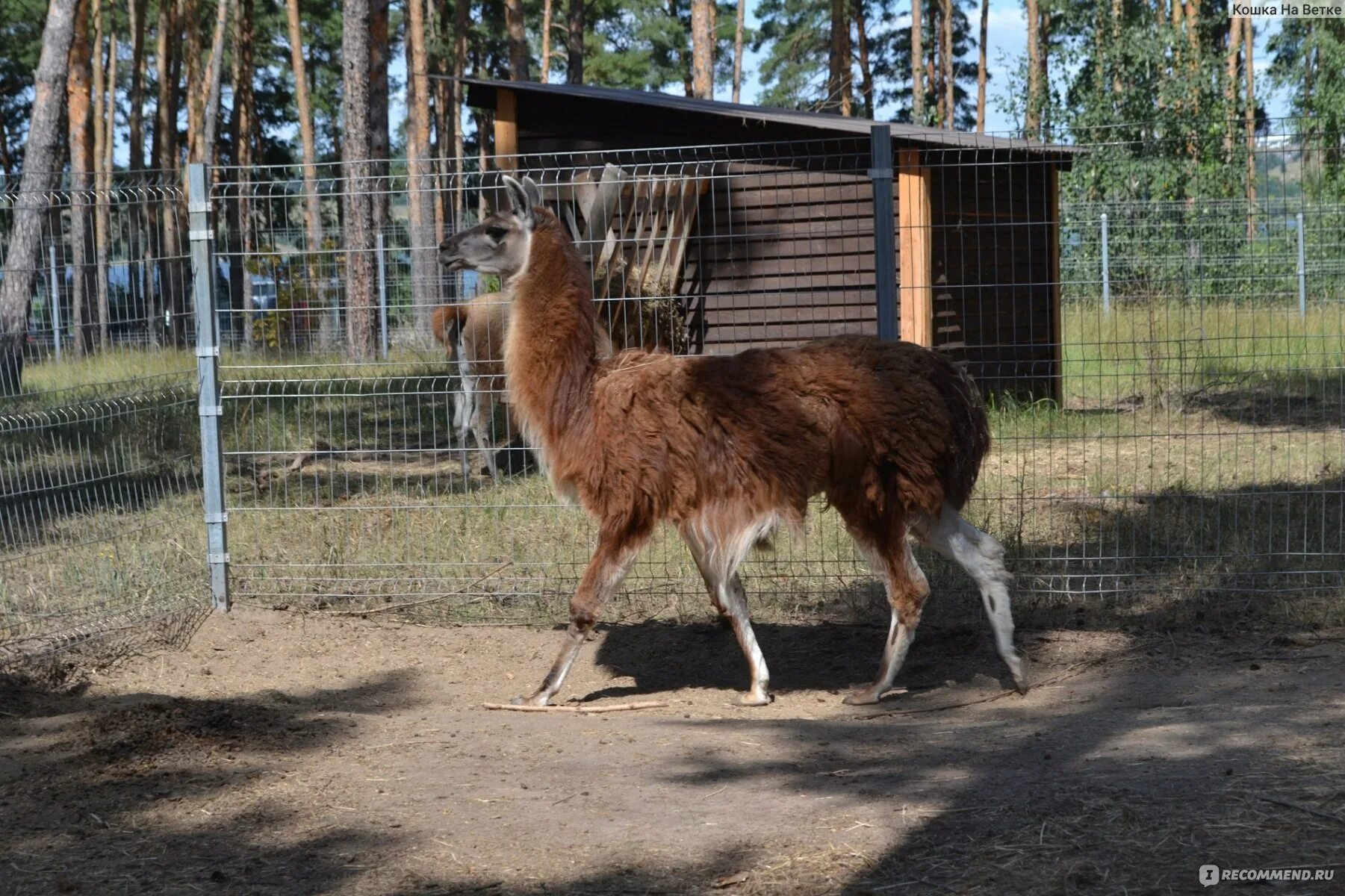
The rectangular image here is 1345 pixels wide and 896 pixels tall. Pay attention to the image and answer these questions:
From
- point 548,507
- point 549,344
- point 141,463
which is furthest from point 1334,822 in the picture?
point 141,463

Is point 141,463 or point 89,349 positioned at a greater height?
point 89,349

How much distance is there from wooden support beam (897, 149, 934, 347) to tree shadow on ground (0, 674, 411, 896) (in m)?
4.59

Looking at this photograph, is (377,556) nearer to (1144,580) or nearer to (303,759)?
(303,759)

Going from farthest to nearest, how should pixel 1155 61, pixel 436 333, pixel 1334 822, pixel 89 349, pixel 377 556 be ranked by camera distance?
pixel 1155 61 < pixel 436 333 < pixel 377 556 < pixel 89 349 < pixel 1334 822

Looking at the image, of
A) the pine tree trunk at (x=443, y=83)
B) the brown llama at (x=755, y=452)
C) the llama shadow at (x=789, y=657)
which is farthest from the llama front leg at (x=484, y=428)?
the pine tree trunk at (x=443, y=83)

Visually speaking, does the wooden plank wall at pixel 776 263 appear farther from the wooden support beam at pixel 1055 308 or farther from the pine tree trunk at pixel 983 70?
the pine tree trunk at pixel 983 70

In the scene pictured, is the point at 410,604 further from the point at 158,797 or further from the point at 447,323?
the point at 158,797

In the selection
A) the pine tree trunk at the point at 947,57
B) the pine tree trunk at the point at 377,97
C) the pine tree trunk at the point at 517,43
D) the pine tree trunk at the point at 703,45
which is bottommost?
the pine tree trunk at the point at 377,97

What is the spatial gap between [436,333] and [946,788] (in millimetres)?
5959

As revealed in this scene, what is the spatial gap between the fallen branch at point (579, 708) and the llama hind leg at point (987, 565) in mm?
1650

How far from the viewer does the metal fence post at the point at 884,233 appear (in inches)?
290

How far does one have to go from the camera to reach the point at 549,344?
259 inches

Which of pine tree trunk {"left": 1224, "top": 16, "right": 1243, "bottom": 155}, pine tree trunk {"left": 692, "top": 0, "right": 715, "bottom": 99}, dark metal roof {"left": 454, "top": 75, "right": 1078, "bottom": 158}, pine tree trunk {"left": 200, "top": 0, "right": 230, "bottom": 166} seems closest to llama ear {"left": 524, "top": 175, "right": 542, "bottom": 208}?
dark metal roof {"left": 454, "top": 75, "right": 1078, "bottom": 158}

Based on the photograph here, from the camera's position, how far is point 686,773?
4965 mm
